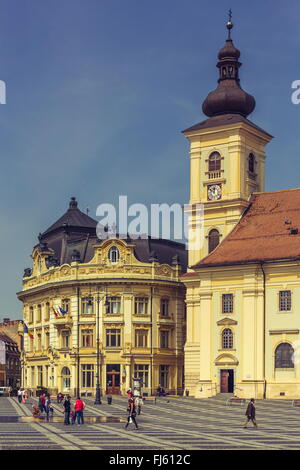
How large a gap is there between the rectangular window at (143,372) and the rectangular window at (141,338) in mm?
1970

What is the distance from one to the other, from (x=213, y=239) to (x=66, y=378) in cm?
2314

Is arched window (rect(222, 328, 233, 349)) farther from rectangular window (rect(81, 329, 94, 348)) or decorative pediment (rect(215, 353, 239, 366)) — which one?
rectangular window (rect(81, 329, 94, 348))

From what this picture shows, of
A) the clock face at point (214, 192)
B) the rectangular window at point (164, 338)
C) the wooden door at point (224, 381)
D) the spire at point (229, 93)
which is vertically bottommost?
the wooden door at point (224, 381)

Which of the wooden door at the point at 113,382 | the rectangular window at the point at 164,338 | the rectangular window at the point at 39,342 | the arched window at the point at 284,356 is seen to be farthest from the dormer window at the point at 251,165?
the rectangular window at the point at 39,342

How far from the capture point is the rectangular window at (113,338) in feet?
322

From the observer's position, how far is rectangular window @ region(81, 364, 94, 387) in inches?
3856

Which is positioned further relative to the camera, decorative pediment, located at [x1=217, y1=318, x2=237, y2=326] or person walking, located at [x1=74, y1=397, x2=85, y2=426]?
decorative pediment, located at [x1=217, y1=318, x2=237, y2=326]

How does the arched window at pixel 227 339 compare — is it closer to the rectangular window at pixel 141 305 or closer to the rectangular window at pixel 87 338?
the rectangular window at pixel 141 305

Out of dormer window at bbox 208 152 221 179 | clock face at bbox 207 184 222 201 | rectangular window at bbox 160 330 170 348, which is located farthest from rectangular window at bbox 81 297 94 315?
dormer window at bbox 208 152 221 179

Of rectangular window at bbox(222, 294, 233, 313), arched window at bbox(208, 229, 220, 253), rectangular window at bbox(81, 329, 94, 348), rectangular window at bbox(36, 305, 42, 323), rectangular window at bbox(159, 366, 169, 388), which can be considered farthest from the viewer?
rectangular window at bbox(36, 305, 42, 323)

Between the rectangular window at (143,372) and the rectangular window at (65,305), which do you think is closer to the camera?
the rectangular window at (143,372)

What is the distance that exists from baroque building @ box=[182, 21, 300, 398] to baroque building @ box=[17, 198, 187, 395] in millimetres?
10250
